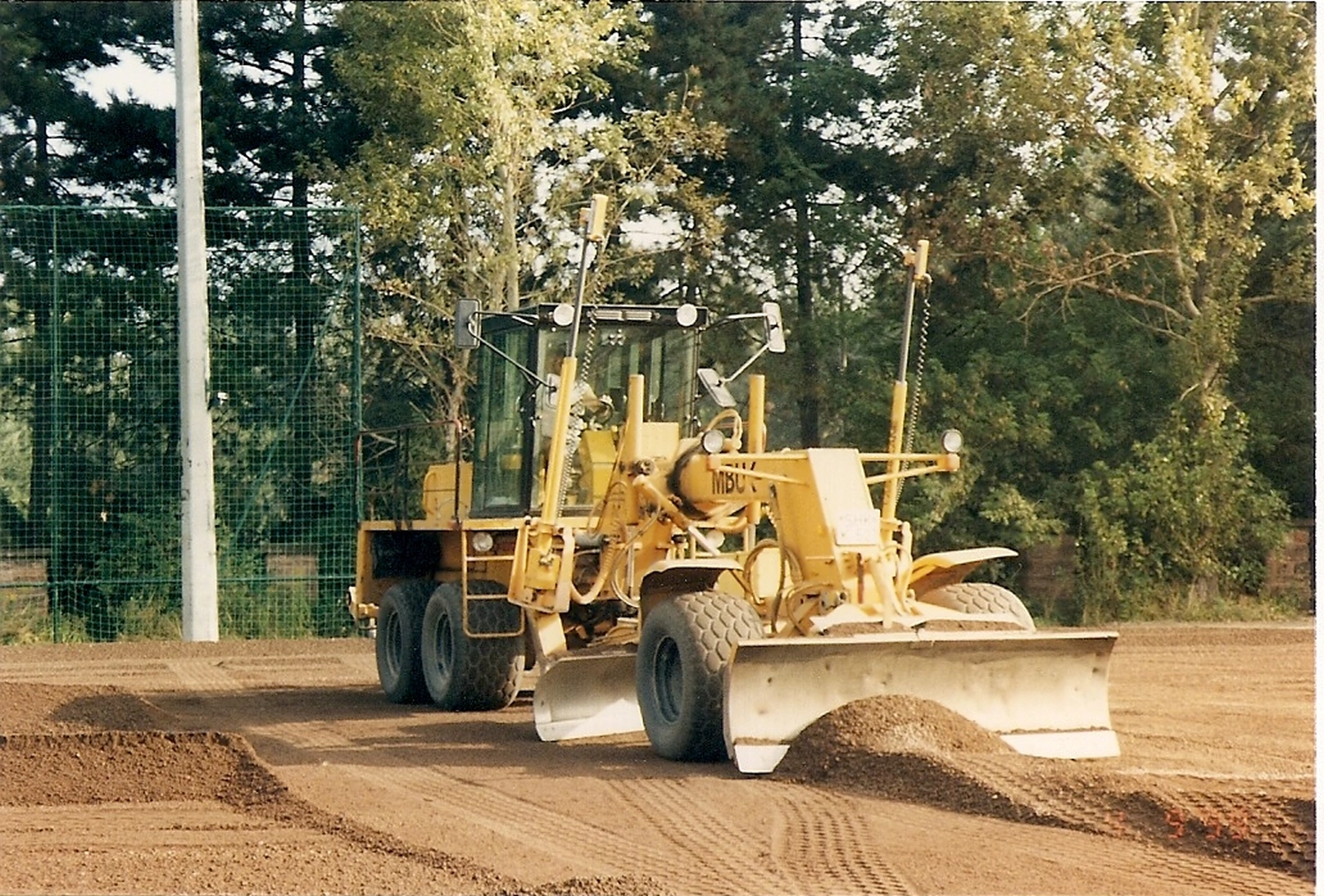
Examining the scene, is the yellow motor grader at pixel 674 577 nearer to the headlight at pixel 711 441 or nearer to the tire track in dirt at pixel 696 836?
the headlight at pixel 711 441

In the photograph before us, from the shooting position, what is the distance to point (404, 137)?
21.7 m

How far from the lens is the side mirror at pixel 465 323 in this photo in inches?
439

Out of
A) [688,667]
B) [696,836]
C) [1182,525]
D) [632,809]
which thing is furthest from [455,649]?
[1182,525]

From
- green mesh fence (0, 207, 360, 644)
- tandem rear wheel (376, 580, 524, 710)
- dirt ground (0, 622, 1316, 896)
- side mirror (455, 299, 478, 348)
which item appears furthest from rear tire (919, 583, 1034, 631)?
green mesh fence (0, 207, 360, 644)

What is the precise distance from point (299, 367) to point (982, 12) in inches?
328

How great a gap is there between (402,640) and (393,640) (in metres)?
0.39

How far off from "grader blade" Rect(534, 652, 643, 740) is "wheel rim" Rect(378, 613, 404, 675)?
2.81 metres

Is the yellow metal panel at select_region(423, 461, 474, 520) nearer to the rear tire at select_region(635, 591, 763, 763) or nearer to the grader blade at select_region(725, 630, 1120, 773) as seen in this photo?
the rear tire at select_region(635, 591, 763, 763)

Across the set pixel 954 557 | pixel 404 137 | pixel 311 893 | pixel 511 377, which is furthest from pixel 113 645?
pixel 311 893

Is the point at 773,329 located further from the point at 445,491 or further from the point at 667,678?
the point at 445,491

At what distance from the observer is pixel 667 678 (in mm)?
9953

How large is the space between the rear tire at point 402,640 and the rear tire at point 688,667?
3.55 metres

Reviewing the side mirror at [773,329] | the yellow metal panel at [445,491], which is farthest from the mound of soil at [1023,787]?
the yellow metal panel at [445,491]

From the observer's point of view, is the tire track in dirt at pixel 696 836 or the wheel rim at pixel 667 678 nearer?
the tire track in dirt at pixel 696 836
